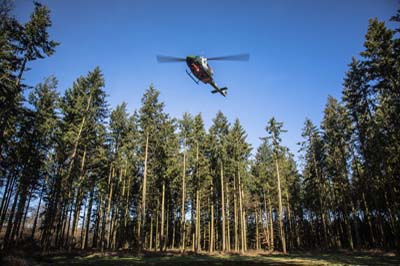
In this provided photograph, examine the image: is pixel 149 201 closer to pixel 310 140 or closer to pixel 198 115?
pixel 198 115

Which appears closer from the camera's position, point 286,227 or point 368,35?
point 368,35

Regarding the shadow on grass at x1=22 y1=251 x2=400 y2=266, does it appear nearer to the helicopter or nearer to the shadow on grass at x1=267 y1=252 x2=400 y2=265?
the shadow on grass at x1=267 y1=252 x2=400 y2=265

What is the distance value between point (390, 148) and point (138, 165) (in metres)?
28.5

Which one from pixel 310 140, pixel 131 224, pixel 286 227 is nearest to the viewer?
pixel 310 140

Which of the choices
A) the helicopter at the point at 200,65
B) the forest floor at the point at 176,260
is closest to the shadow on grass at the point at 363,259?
the forest floor at the point at 176,260

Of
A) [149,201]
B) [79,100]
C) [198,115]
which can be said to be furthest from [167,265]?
[149,201]

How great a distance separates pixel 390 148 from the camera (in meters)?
19.2

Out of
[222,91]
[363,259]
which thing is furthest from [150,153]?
[363,259]

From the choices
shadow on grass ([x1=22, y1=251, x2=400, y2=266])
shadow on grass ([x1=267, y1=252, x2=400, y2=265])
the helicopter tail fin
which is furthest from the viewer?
the helicopter tail fin

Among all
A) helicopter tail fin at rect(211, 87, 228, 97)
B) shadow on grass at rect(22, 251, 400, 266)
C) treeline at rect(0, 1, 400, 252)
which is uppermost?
helicopter tail fin at rect(211, 87, 228, 97)

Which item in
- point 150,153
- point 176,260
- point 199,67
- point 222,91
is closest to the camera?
point 176,260

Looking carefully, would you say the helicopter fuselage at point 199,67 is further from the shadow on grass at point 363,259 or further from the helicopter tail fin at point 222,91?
the shadow on grass at point 363,259

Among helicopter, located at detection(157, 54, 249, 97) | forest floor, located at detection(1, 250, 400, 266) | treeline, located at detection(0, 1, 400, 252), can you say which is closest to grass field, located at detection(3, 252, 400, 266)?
forest floor, located at detection(1, 250, 400, 266)

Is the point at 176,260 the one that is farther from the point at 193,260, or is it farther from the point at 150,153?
the point at 150,153
